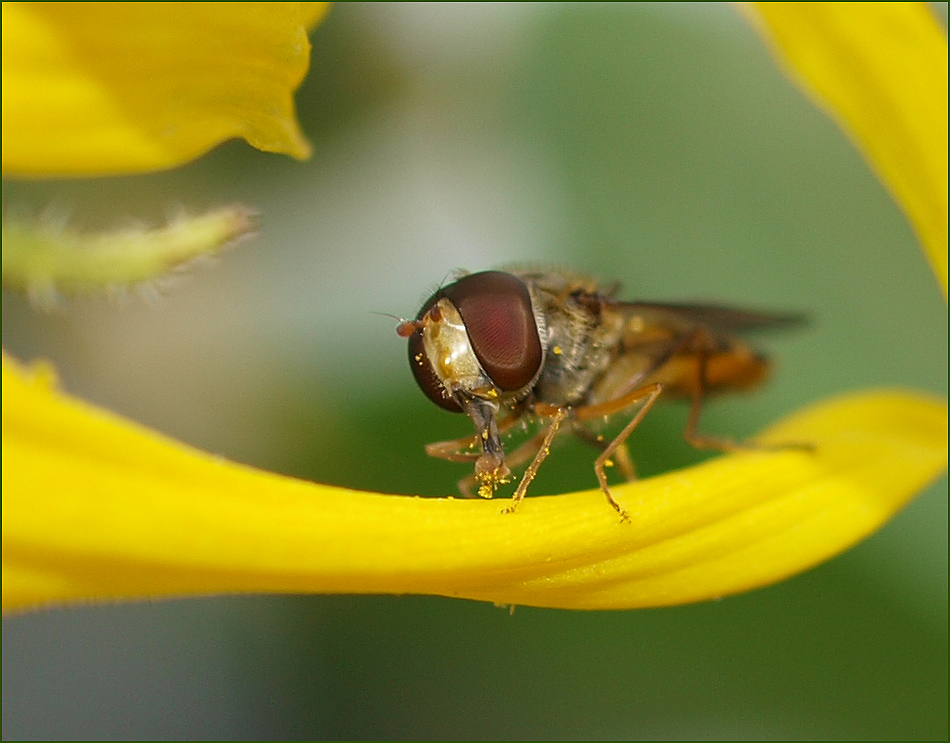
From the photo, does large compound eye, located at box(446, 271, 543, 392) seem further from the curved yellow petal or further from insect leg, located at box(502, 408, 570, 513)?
the curved yellow petal

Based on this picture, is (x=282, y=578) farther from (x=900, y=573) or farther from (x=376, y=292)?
(x=376, y=292)

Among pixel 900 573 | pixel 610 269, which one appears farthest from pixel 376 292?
pixel 900 573

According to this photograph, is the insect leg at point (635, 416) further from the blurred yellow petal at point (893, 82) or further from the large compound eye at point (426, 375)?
the blurred yellow petal at point (893, 82)

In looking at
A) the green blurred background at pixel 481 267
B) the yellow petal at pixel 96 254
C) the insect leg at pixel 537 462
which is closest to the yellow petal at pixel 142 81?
the yellow petal at pixel 96 254

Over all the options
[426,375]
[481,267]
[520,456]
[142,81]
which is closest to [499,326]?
[426,375]

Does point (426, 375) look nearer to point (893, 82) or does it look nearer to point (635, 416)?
point (635, 416)

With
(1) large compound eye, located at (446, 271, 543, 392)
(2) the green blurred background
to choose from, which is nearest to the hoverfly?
(1) large compound eye, located at (446, 271, 543, 392)
